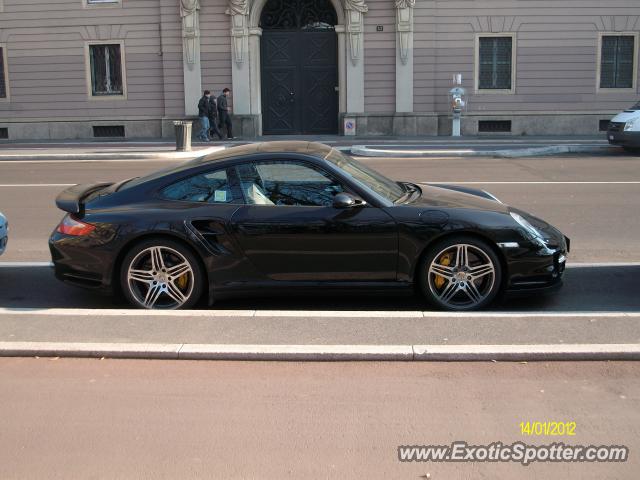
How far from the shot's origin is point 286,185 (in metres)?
6.21

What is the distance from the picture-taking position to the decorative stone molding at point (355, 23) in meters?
25.0

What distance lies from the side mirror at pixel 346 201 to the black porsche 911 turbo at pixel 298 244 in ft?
0.04

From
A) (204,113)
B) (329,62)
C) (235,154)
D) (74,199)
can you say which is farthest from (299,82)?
(74,199)

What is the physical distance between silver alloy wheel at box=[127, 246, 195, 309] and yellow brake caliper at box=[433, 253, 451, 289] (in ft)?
6.40

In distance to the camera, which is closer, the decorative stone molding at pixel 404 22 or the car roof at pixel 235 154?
the car roof at pixel 235 154

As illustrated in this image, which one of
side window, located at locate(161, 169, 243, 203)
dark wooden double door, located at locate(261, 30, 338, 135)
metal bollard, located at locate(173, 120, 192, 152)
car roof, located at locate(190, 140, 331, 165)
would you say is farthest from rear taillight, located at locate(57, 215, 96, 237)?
dark wooden double door, located at locate(261, 30, 338, 135)

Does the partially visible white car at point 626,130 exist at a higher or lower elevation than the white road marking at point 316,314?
higher

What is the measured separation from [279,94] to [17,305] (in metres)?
20.9

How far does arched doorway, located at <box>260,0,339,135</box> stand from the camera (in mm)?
26125

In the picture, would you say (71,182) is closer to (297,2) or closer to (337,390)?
(337,390)

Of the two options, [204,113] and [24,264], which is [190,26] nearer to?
[204,113]

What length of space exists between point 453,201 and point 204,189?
2079mm

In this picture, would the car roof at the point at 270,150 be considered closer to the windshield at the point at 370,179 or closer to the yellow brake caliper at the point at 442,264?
the windshield at the point at 370,179
